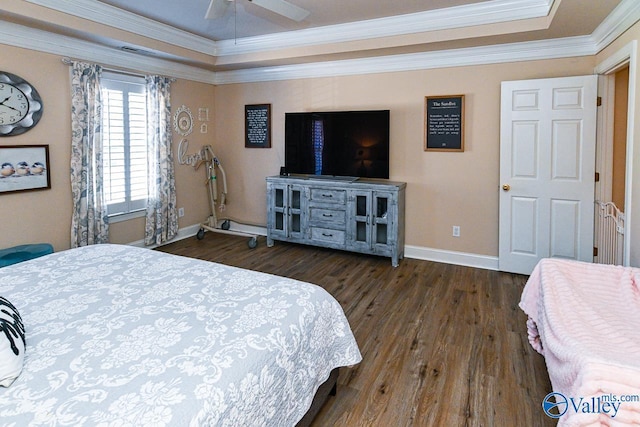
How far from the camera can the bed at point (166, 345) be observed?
45.8 inches

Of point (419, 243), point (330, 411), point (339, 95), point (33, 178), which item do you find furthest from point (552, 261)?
point (33, 178)

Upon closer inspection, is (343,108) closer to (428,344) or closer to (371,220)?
(371,220)

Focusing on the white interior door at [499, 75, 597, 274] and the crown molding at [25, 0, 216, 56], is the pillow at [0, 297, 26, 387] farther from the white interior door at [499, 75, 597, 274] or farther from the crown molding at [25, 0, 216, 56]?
the white interior door at [499, 75, 597, 274]

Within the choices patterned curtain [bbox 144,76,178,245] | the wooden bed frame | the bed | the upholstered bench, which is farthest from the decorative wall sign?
the wooden bed frame

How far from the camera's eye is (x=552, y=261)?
2426mm

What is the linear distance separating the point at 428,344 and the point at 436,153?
8.10 ft

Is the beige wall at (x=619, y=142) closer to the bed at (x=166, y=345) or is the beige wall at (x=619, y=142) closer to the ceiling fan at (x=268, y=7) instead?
the ceiling fan at (x=268, y=7)

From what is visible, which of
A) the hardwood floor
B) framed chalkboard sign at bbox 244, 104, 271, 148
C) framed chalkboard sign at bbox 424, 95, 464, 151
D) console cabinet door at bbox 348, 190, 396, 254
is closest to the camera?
the hardwood floor

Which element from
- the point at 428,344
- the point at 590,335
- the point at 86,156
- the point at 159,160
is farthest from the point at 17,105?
the point at 590,335

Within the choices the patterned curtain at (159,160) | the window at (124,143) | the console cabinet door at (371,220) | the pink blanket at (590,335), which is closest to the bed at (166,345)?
the pink blanket at (590,335)

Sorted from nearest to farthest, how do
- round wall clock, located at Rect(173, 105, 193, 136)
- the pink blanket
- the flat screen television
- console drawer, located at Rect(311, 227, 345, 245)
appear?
the pink blanket → the flat screen television → console drawer, located at Rect(311, 227, 345, 245) → round wall clock, located at Rect(173, 105, 193, 136)

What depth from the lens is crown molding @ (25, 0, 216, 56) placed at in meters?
3.54

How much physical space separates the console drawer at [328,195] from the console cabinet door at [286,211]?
0.14 m

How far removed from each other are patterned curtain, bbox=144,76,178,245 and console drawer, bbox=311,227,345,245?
1.96m
